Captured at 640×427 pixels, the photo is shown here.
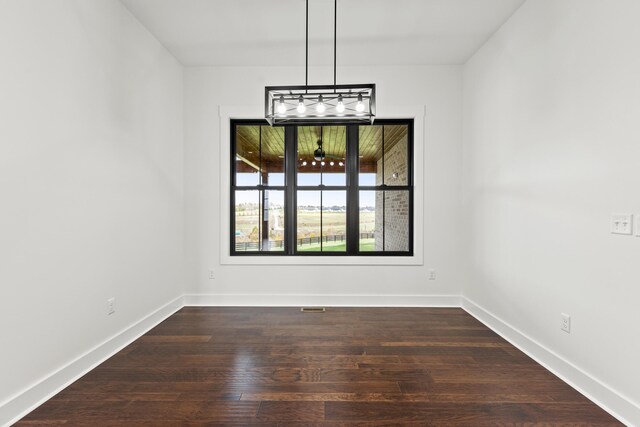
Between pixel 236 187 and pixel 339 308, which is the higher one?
pixel 236 187

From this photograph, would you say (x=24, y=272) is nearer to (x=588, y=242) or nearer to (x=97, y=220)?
(x=97, y=220)

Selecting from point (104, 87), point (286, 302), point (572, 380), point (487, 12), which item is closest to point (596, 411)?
point (572, 380)

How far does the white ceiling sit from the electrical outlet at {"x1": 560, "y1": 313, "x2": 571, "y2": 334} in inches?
103

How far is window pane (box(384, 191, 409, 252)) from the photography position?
3.98m

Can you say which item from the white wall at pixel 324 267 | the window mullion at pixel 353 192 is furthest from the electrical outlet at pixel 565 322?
the window mullion at pixel 353 192

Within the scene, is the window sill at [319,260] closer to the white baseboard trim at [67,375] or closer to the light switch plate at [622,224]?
the white baseboard trim at [67,375]

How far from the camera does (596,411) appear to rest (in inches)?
→ 73.1

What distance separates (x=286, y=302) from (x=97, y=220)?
7.29 ft

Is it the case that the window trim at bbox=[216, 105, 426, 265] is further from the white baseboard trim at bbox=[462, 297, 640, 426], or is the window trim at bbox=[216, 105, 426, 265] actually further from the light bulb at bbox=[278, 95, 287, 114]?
the light bulb at bbox=[278, 95, 287, 114]

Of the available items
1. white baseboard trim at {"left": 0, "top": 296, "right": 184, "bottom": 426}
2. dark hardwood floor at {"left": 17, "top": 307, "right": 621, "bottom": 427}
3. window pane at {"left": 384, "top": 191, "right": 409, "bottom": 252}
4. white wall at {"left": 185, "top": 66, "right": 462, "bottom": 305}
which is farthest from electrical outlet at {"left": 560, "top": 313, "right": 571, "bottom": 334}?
white baseboard trim at {"left": 0, "top": 296, "right": 184, "bottom": 426}

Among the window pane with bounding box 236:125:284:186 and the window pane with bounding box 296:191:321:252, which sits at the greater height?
the window pane with bounding box 236:125:284:186

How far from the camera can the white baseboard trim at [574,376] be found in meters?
1.77

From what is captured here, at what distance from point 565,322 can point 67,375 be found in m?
3.52

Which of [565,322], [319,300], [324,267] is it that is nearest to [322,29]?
[324,267]
